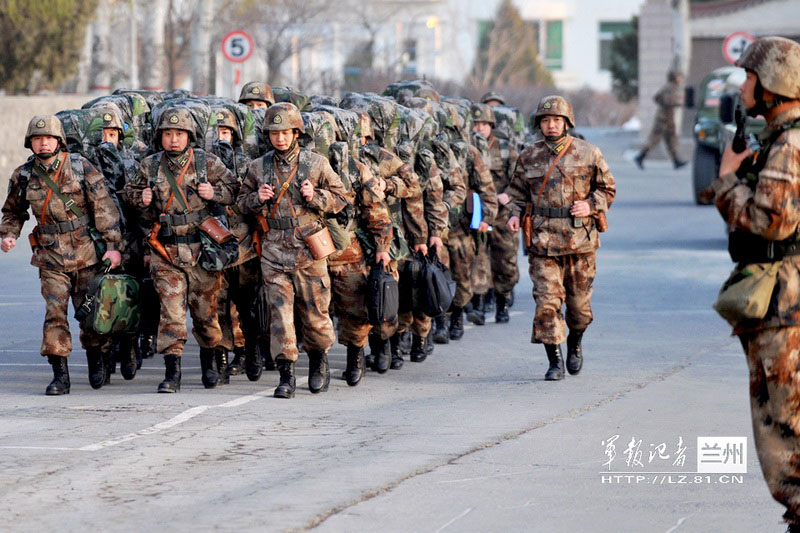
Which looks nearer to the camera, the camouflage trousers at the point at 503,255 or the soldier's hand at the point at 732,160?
the soldier's hand at the point at 732,160

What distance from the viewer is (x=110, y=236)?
10.7 meters

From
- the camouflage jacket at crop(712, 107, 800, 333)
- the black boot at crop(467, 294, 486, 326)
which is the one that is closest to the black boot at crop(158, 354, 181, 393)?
the black boot at crop(467, 294, 486, 326)

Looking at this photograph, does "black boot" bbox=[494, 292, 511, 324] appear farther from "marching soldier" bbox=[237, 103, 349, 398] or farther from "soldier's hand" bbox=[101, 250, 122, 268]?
"soldier's hand" bbox=[101, 250, 122, 268]

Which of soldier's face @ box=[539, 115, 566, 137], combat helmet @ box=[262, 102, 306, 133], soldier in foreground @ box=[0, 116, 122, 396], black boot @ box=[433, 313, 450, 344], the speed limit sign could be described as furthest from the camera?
the speed limit sign

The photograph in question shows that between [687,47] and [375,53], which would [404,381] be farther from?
[375,53]

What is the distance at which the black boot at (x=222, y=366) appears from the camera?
11.1 meters

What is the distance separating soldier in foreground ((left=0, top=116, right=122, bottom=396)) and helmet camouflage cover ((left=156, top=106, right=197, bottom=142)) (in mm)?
602

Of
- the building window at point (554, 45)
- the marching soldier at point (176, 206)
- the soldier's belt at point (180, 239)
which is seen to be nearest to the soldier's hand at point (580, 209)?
the marching soldier at point (176, 206)

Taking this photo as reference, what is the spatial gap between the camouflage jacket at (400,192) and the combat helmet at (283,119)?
1213 mm

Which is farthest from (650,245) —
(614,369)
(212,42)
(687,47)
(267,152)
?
(212,42)

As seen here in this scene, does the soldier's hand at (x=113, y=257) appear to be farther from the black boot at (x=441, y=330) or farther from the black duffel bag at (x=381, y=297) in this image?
the black boot at (x=441, y=330)

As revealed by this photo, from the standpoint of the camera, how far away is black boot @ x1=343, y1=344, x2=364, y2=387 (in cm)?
1117

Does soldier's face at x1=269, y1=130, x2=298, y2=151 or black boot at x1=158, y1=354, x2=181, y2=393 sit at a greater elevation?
soldier's face at x1=269, y1=130, x2=298, y2=151

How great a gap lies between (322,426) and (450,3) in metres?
53.8
